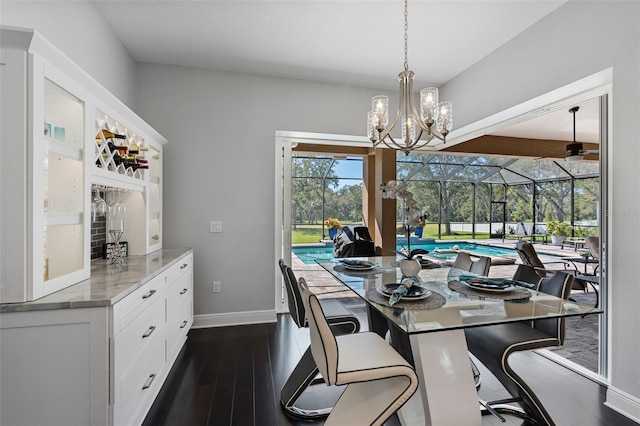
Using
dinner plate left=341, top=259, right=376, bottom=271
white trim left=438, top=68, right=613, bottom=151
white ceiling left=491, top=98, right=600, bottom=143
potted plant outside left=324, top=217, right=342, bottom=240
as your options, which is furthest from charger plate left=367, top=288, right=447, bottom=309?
potted plant outside left=324, top=217, right=342, bottom=240

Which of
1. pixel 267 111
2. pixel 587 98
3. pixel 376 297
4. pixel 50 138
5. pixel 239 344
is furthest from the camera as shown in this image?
pixel 267 111

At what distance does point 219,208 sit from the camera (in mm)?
3531

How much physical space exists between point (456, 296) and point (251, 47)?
2805mm

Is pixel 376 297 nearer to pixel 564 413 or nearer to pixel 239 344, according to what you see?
pixel 564 413

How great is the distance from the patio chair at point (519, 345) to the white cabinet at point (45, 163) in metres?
2.20

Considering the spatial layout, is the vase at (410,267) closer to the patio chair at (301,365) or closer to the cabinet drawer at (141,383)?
the patio chair at (301,365)

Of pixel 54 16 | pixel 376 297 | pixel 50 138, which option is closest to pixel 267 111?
pixel 54 16

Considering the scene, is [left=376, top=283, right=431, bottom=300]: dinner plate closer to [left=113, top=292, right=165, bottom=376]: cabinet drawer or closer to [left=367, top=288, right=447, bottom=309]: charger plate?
[left=367, top=288, right=447, bottom=309]: charger plate

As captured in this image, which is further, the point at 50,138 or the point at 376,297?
the point at 376,297

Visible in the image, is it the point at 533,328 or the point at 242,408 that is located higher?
the point at 533,328

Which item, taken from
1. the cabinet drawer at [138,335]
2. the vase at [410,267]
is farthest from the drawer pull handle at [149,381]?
the vase at [410,267]

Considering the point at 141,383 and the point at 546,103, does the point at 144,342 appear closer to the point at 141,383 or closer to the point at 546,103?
the point at 141,383

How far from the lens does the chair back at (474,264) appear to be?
246cm

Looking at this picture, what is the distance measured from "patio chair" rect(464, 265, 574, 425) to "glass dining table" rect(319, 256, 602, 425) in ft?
0.45
